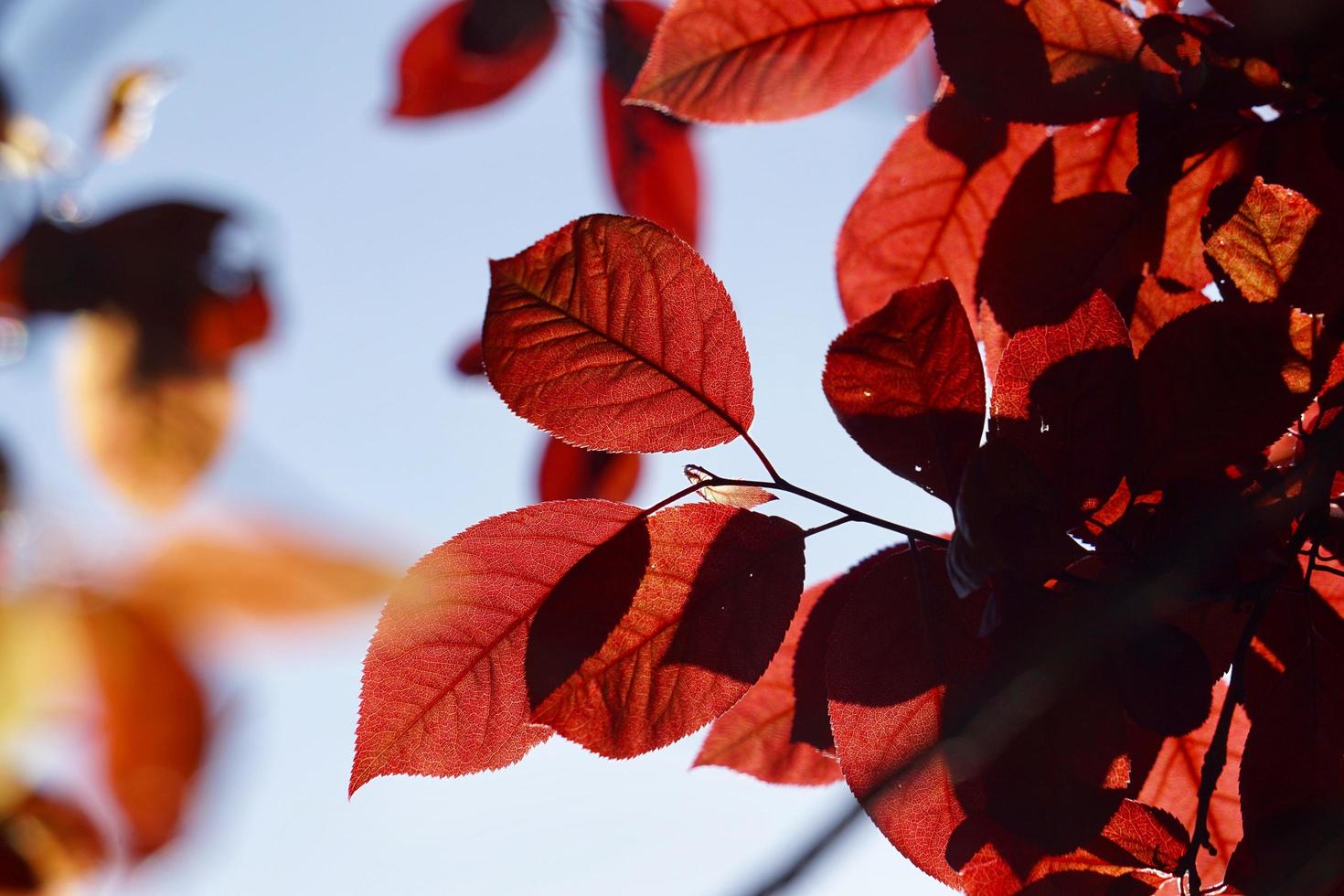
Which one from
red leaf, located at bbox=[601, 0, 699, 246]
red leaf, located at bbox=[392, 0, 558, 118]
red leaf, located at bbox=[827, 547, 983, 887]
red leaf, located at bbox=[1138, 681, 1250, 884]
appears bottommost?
red leaf, located at bbox=[1138, 681, 1250, 884]

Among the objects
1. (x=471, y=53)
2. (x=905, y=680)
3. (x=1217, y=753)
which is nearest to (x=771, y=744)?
(x=905, y=680)

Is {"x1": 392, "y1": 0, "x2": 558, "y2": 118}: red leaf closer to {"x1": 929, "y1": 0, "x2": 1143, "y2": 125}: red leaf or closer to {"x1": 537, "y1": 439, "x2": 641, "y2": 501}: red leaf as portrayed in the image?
{"x1": 537, "y1": 439, "x2": 641, "y2": 501}: red leaf

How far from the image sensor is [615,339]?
53 centimetres

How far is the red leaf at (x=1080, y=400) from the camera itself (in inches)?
19.3

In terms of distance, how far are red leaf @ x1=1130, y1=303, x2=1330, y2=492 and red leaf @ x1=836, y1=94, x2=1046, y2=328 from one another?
0.19 m

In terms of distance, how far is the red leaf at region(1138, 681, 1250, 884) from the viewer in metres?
0.61

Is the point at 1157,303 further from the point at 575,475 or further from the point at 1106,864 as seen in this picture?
the point at 575,475

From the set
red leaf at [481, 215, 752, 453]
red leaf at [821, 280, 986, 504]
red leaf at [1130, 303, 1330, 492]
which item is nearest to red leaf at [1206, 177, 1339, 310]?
red leaf at [1130, 303, 1330, 492]

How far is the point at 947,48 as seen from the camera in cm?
55

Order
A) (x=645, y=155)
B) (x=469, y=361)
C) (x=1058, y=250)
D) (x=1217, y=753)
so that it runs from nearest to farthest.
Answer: (x=1217, y=753)
(x=1058, y=250)
(x=469, y=361)
(x=645, y=155)

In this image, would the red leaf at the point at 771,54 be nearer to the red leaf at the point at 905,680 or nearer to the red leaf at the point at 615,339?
the red leaf at the point at 615,339

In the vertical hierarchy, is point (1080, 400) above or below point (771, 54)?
below

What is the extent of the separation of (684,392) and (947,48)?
22cm

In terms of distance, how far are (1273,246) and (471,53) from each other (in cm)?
66
